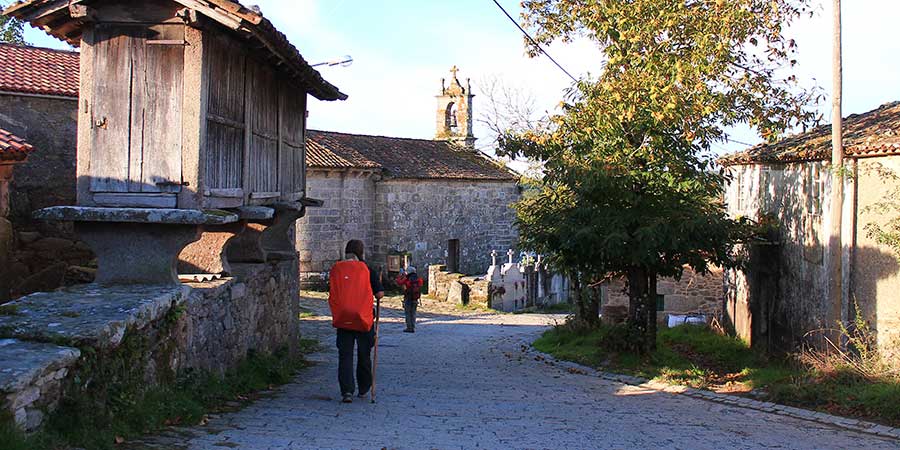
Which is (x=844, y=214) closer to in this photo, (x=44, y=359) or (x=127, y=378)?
(x=127, y=378)

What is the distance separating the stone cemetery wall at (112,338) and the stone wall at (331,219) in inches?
739

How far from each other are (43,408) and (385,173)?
25.8m

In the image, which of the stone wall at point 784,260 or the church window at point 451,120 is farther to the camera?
the church window at point 451,120

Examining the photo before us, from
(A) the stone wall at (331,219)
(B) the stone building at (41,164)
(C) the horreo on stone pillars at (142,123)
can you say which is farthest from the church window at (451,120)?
(C) the horreo on stone pillars at (142,123)

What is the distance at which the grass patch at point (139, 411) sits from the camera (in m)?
4.22

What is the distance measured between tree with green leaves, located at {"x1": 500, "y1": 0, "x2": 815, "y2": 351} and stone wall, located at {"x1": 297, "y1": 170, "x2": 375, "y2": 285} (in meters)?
16.0

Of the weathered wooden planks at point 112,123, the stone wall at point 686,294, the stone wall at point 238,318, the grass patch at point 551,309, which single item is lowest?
the grass patch at point 551,309

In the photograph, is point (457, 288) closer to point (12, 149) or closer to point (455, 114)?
point (455, 114)

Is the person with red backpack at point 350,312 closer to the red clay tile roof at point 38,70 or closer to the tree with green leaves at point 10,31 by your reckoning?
the red clay tile roof at point 38,70

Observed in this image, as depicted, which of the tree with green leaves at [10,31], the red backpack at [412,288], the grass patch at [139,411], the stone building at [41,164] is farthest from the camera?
the tree with green leaves at [10,31]

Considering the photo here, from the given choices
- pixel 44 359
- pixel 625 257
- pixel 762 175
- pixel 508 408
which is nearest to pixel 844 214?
pixel 625 257

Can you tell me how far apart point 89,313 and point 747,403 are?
23.3 ft

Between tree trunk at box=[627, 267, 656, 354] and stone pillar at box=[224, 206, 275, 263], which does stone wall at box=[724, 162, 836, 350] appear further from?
stone pillar at box=[224, 206, 275, 263]

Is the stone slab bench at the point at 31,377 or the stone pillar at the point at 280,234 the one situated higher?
the stone pillar at the point at 280,234
